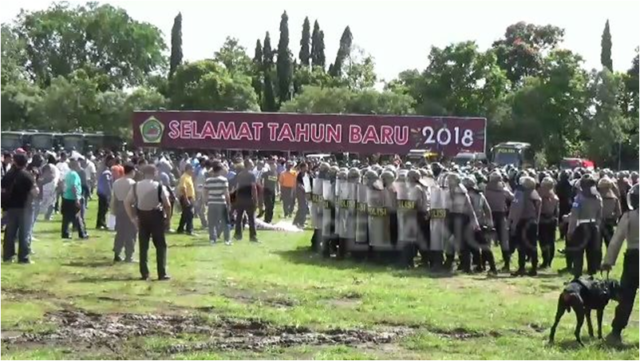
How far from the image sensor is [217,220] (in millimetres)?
22625

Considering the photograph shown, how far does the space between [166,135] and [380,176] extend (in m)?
37.4

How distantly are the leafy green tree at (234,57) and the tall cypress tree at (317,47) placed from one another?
6654mm

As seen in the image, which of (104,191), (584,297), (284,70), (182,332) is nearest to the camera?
(584,297)

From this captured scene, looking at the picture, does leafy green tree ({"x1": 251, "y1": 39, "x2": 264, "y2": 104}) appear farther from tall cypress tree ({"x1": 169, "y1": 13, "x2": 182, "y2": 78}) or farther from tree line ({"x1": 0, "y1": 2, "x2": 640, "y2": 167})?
A: tall cypress tree ({"x1": 169, "y1": 13, "x2": 182, "y2": 78})

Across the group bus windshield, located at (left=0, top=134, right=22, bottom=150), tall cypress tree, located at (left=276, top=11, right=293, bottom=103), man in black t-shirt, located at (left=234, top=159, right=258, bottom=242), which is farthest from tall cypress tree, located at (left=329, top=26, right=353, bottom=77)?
man in black t-shirt, located at (left=234, top=159, right=258, bottom=242)

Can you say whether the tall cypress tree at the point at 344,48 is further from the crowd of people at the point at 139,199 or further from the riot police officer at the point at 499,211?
the riot police officer at the point at 499,211

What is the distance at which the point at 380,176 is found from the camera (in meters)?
20.1

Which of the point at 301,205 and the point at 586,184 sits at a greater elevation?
the point at 586,184

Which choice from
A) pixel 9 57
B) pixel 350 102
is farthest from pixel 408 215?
pixel 9 57

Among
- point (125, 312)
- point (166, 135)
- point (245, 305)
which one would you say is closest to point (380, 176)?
point (245, 305)

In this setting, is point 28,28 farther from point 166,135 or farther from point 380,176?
point 380,176

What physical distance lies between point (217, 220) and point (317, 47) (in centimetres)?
8647

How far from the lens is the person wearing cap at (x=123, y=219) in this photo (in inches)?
722

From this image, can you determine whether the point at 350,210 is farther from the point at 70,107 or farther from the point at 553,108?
the point at 70,107
